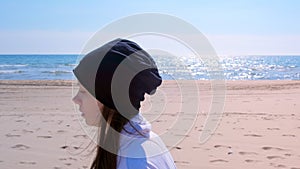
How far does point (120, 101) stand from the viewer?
1387mm

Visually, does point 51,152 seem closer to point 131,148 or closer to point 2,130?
point 2,130

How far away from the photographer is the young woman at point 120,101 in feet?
4.42

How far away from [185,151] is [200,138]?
0.83 metres

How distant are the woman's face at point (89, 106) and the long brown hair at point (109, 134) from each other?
2cm

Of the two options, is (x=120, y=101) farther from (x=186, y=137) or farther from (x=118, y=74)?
(x=186, y=137)

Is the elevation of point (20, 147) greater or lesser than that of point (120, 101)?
lesser

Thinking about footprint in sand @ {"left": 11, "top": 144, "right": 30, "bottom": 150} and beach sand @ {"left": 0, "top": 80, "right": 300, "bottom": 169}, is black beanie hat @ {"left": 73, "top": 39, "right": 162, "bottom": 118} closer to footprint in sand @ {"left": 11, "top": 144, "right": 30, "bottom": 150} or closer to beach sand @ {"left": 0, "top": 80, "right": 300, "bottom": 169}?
beach sand @ {"left": 0, "top": 80, "right": 300, "bottom": 169}

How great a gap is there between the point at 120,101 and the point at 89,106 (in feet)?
0.40

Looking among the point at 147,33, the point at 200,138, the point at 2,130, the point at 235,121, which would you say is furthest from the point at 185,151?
the point at 147,33

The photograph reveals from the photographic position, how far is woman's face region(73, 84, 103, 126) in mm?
1415

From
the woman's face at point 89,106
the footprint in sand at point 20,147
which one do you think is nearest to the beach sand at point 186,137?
the footprint in sand at point 20,147

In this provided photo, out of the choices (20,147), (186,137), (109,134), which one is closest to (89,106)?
(109,134)

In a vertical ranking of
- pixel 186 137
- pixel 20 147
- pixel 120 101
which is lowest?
pixel 20 147

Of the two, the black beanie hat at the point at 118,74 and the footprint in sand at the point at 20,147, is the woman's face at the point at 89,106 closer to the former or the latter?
the black beanie hat at the point at 118,74
